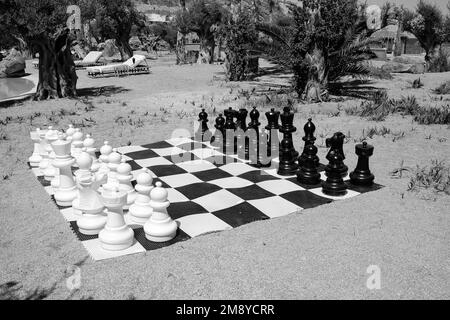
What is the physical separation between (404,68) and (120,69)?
9.81 metres

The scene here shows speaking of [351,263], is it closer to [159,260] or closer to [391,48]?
[159,260]

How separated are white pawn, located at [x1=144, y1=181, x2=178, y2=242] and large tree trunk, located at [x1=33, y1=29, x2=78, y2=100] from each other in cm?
712

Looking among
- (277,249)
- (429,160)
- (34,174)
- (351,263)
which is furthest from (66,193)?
(429,160)

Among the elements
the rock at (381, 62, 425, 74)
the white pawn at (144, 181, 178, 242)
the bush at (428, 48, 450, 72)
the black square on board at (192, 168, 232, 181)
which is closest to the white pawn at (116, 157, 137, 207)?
the white pawn at (144, 181, 178, 242)

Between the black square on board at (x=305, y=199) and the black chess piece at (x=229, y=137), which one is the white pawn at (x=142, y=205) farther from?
the black chess piece at (x=229, y=137)

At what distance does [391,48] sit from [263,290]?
95.2 ft

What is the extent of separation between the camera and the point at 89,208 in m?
2.89

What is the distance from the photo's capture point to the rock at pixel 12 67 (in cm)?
1574

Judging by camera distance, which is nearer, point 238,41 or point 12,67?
point 238,41

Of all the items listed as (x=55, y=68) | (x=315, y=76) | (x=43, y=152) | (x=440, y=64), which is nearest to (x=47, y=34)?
(x=55, y=68)

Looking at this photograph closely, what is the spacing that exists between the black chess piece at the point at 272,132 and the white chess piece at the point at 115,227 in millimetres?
2077

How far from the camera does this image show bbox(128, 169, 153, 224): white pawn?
288 cm

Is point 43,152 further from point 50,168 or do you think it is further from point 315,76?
point 315,76

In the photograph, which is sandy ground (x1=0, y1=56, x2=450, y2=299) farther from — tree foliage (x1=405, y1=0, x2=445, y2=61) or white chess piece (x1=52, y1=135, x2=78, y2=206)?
tree foliage (x1=405, y1=0, x2=445, y2=61)
